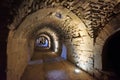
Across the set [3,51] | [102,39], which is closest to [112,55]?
[102,39]

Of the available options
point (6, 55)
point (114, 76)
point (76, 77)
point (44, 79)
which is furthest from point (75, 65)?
point (6, 55)

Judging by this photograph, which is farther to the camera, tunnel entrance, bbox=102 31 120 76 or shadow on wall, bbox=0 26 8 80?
tunnel entrance, bbox=102 31 120 76

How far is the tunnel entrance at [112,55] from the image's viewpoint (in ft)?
16.3

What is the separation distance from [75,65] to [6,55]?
5055 millimetres

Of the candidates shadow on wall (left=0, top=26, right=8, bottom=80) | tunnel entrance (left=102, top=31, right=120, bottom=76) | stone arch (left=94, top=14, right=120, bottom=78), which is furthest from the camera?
tunnel entrance (left=102, top=31, right=120, bottom=76)

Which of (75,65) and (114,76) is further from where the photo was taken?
(75,65)

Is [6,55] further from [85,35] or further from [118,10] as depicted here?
[85,35]

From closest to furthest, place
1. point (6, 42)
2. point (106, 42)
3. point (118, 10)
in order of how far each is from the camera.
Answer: point (6, 42) < point (118, 10) < point (106, 42)

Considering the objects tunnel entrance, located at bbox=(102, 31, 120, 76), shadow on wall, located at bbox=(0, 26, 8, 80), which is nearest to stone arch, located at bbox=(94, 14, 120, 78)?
tunnel entrance, located at bbox=(102, 31, 120, 76)

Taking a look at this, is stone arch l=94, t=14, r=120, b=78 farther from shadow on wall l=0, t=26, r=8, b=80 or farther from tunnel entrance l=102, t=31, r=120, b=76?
shadow on wall l=0, t=26, r=8, b=80

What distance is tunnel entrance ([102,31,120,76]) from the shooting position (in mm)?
4957

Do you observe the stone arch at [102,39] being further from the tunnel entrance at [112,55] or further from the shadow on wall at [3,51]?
the shadow on wall at [3,51]

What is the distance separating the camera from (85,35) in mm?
5887

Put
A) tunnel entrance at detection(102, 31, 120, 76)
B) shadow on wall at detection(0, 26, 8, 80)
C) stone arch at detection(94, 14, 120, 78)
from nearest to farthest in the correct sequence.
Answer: shadow on wall at detection(0, 26, 8, 80)
stone arch at detection(94, 14, 120, 78)
tunnel entrance at detection(102, 31, 120, 76)
